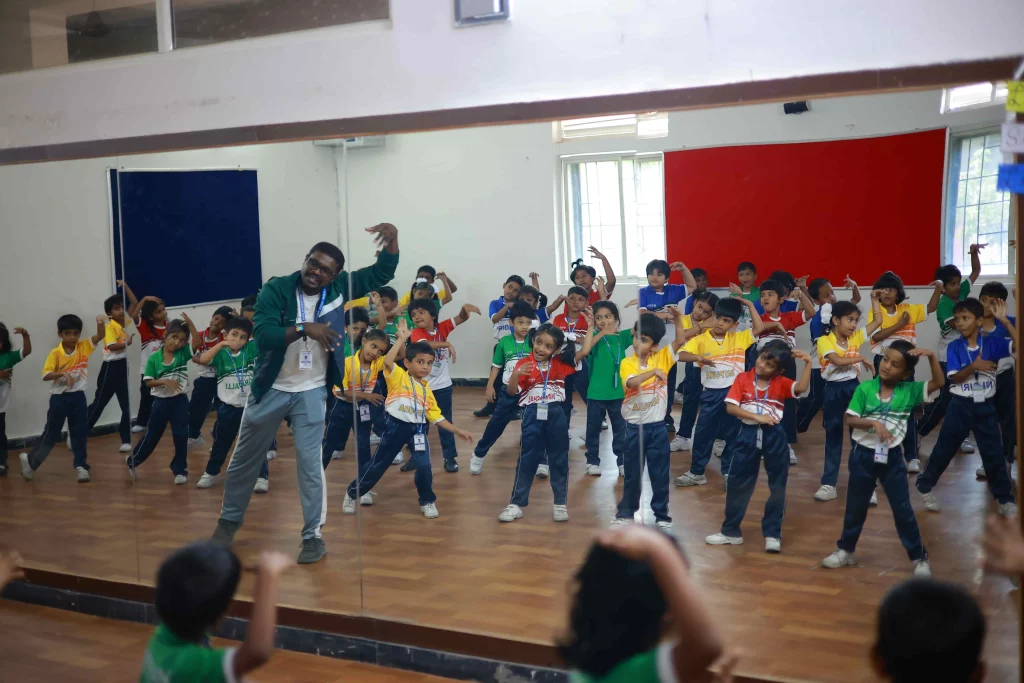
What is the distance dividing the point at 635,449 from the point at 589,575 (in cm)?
259

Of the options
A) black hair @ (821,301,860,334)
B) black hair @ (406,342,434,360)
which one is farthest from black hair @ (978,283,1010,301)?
black hair @ (406,342,434,360)

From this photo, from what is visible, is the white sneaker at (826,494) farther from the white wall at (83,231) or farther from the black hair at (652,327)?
the white wall at (83,231)

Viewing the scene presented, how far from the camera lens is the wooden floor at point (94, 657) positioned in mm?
4066

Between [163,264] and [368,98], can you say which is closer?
[368,98]

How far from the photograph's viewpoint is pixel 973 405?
183 inches

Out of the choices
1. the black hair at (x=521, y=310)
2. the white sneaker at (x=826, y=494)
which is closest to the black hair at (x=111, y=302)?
the black hair at (x=521, y=310)

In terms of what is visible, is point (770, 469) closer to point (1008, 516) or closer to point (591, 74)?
point (1008, 516)

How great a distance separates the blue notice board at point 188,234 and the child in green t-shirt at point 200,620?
2.78 metres

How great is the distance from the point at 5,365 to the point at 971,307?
549 cm

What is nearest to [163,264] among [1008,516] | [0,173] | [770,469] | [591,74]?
[0,173]

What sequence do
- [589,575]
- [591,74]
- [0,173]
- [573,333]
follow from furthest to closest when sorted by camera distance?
[0,173] → [573,333] → [591,74] → [589,575]

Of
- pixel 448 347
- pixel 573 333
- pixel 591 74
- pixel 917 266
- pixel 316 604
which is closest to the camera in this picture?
pixel 591 74

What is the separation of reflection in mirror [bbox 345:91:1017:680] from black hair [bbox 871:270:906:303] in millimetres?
24

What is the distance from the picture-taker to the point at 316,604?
446cm
